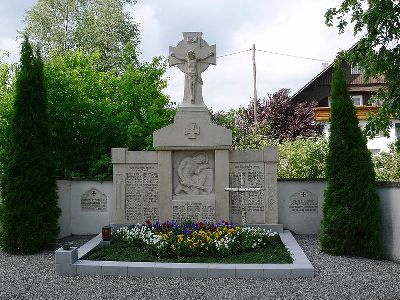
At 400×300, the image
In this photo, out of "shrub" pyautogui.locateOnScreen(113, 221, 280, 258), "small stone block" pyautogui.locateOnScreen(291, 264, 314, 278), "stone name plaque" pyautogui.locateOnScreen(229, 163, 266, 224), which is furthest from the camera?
"stone name plaque" pyautogui.locateOnScreen(229, 163, 266, 224)

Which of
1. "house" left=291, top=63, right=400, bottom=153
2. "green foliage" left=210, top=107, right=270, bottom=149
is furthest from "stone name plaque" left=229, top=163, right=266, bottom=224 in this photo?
"house" left=291, top=63, right=400, bottom=153

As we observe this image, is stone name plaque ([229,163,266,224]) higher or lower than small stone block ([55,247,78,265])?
higher

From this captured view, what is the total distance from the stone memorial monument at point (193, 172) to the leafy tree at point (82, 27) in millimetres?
14919

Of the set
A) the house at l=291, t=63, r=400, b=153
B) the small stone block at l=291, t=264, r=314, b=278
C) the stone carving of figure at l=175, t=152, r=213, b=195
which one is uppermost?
the house at l=291, t=63, r=400, b=153

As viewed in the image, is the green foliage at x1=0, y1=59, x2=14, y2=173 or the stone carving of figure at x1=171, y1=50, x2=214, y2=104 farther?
the green foliage at x1=0, y1=59, x2=14, y2=173

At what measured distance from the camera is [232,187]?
11.5 m

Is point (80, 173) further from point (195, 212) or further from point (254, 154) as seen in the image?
point (254, 154)

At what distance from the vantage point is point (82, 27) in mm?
26031

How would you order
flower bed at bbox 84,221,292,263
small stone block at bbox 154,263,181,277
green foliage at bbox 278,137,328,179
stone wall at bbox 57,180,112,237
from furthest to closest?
green foliage at bbox 278,137,328,179, stone wall at bbox 57,180,112,237, flower bed at bbox 84,221,292,263, small stone block at bbox 154,263,181,277

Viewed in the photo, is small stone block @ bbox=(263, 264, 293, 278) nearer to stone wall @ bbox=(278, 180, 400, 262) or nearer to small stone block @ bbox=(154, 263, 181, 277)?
small stone block @ bbox=(154, 263, 181, 277)

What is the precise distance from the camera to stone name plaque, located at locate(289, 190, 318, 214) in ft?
39.9

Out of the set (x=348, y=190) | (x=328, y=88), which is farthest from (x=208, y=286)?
(x=328, y=88)

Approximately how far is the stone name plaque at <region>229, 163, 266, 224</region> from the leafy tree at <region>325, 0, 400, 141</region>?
116 inches

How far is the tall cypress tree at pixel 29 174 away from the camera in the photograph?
Result: 991cm
